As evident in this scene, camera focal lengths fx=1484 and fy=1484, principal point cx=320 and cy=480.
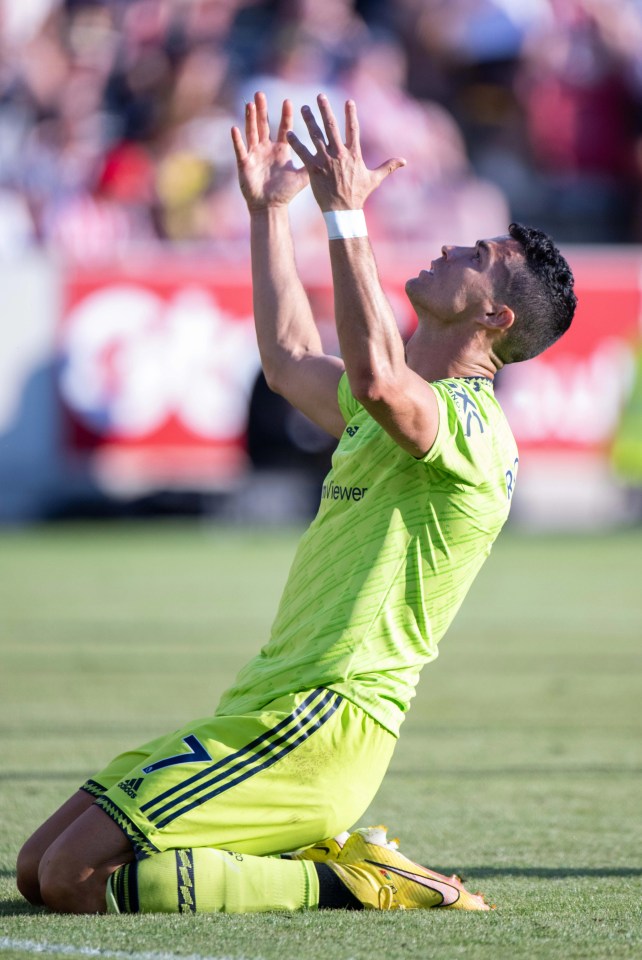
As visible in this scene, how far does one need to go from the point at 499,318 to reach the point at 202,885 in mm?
1670

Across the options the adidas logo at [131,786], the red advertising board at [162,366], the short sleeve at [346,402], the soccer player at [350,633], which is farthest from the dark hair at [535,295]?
the red advertising board at [162,366]

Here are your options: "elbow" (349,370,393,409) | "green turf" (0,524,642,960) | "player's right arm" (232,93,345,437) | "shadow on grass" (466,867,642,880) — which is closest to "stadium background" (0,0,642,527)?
"green turf" (0,524,642,960)

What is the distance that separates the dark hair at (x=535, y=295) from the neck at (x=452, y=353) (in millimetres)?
62

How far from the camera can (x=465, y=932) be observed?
3.67m

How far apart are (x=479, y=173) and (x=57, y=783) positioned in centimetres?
1482

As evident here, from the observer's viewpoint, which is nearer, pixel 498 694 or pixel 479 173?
pixel 498 694

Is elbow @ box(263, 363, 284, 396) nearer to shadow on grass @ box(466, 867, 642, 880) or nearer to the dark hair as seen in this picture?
the dark hair

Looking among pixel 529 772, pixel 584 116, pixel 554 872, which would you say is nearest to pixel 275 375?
pixel 554 872

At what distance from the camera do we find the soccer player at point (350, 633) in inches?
146

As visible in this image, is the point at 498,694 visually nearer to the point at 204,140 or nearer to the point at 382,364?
the point at 382,364

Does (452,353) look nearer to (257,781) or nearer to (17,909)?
(257,781)

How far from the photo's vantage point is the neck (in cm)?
402

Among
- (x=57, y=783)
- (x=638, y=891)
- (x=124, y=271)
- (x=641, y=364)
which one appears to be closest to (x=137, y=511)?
(x=124, y=271)

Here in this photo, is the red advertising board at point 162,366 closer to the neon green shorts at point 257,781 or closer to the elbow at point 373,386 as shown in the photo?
the neon green shorts at point 257,781
